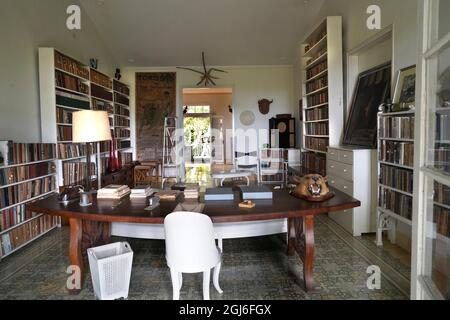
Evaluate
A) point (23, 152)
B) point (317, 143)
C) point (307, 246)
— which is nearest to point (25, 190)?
point (23, 152)

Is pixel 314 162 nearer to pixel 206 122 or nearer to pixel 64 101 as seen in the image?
pixel 64 101

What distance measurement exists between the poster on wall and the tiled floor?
4635 millimetres

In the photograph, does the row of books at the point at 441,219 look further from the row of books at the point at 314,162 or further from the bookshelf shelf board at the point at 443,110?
the row of books at the point at 314,162

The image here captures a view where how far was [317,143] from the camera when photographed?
5.65m

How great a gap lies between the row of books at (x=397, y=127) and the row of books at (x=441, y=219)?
65.3 inches

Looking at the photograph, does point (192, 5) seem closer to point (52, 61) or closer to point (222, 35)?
point (222, 35)

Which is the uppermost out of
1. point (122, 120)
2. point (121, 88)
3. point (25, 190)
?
point (121, 88)

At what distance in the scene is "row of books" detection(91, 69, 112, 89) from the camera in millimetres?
5642

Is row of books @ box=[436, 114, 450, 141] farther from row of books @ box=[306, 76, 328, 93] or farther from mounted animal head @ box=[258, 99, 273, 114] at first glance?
mounted animal head @ box=[258, 99, 273, 114]

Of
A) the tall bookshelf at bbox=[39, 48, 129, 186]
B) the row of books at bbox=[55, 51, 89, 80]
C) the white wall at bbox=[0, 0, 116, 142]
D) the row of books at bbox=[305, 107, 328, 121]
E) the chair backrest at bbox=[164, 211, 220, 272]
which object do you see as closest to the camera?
the chair backrest at bbox=[164, 211, 220, 272]

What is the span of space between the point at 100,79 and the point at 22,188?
9.83 feet

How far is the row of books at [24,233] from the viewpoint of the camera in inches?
128

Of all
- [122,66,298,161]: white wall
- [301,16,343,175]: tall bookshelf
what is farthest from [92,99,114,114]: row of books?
[301,16,343,175]: tall bookshelf

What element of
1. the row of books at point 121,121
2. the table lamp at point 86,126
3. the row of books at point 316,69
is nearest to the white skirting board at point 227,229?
the table lamp at point 86,126
